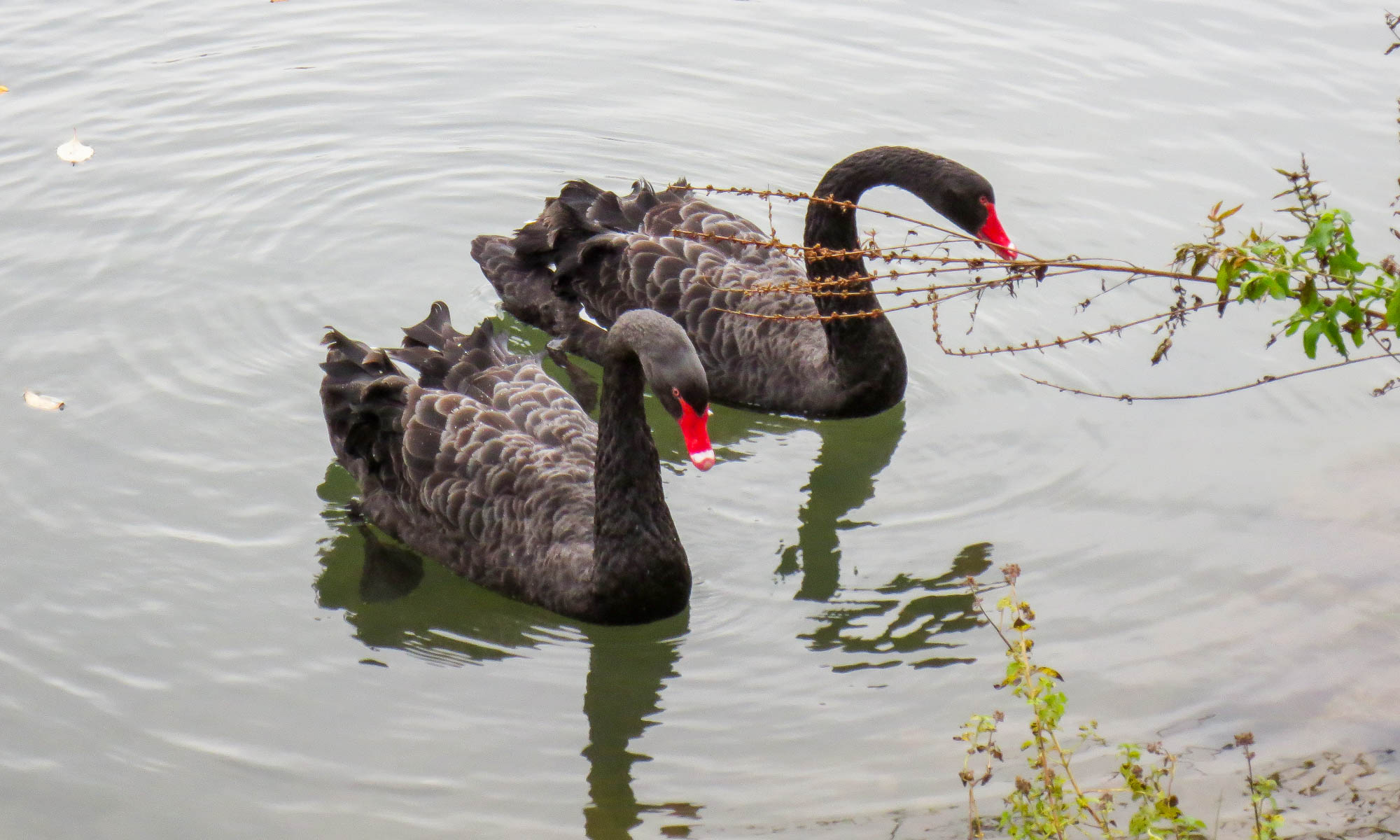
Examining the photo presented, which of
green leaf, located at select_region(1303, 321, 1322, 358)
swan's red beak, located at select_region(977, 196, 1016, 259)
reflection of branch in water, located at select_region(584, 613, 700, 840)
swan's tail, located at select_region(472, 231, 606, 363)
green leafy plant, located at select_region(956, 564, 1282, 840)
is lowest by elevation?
reflection of branch in water, located at select_region(584, 613, 700, 840)

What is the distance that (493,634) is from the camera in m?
5.79

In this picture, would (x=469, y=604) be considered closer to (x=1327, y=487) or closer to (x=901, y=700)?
(x=901, y=700)

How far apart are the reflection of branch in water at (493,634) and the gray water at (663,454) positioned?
0.06ft

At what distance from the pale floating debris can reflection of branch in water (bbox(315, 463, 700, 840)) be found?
4.09 m

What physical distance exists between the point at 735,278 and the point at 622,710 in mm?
2857

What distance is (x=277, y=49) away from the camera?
1106 cm

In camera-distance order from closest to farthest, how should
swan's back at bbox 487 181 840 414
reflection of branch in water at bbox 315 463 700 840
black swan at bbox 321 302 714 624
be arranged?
1. reflection of branch in water at bbox 315 463 700 840
2. black swan at bbox 321 302 714 624
3. swan's back at bbox 487 181 840 414

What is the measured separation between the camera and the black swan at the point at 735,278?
284 inches

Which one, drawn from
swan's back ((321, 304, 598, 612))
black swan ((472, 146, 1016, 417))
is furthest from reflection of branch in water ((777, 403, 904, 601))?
swan's back ((321, 304, 598, 612))

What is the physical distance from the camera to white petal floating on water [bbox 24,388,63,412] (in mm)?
6949

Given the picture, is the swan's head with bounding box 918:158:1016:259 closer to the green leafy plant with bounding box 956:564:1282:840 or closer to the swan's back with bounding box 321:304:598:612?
the swan's back with bounding box 321:304:598:612

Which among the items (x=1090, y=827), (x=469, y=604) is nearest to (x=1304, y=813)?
(x=1090, y=827)

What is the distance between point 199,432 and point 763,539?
2643 mm

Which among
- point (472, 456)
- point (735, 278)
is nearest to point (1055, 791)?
point (472, 456)
